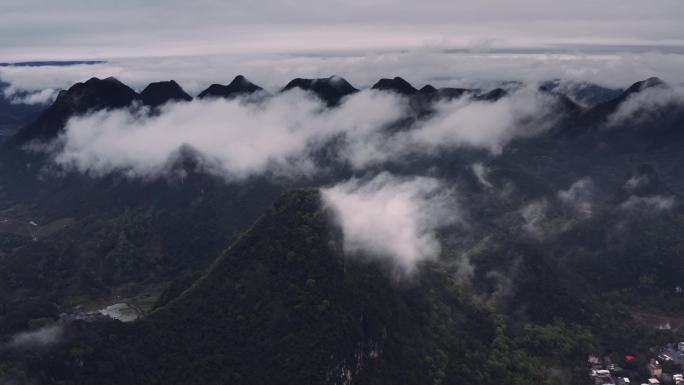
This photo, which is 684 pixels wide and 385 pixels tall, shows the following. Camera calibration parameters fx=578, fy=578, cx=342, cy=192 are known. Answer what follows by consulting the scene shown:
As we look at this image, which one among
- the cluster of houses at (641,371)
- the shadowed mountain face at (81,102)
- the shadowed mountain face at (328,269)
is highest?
the shadowed mountain face at (81,102)

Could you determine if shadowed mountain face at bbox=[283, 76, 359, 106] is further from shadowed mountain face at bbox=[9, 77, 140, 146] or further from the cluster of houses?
the cluster of houses

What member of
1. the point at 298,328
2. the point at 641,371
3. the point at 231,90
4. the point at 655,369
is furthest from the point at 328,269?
the point at 231,90

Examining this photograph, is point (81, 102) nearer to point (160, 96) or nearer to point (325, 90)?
point (160, 96)

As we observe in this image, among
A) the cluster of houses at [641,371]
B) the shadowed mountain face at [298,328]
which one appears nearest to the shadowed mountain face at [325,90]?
the shadowed mountain face at [298,328]

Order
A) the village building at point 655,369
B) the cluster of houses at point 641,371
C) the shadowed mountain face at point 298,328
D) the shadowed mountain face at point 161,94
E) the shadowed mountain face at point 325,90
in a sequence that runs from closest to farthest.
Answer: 1. the shadowed mountain face at point 298,328
2. the cluster of houses at point 641,371
3. the village building at point 655,369
4. the shadowed mountain face at point 161,94
5. the shadowed mountain face at point 325,90

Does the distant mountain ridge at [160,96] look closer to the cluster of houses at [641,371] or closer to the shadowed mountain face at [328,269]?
the shadowed mountain face at [328,269]

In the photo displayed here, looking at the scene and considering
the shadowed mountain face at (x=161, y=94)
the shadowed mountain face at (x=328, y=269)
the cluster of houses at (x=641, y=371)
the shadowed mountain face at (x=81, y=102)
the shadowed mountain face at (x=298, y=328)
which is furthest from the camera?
the shadowed mountain face at (x=161, y=94)
